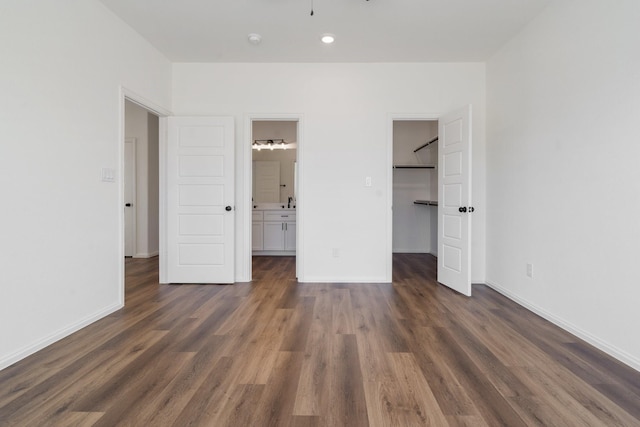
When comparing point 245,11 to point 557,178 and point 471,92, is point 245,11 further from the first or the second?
point 557,178

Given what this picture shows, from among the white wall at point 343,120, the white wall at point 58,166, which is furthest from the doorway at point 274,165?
the white wall at point 58,166

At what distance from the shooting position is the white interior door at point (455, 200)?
10.6 ft

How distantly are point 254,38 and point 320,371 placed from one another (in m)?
3.10

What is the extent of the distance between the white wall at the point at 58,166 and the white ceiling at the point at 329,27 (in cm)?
53

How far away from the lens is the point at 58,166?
2.20m

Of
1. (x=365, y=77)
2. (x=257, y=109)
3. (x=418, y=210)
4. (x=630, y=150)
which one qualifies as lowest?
(x=418, y=210)

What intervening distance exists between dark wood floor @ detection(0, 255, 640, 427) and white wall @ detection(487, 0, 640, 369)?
1.03 ft

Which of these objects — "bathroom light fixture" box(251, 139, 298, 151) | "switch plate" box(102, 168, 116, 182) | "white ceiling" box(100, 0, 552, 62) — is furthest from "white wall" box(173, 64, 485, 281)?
"bathroom light fixture" box(251, 139, 298, 151)

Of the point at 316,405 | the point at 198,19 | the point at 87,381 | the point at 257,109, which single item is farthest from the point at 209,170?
the point at 316,405

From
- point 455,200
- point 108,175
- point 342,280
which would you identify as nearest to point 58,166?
point 108,175

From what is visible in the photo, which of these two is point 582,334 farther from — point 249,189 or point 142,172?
point 142,172

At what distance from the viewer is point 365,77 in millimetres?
3760

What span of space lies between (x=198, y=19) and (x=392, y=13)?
5.81ft

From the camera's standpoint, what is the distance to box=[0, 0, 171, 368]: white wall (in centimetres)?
188
